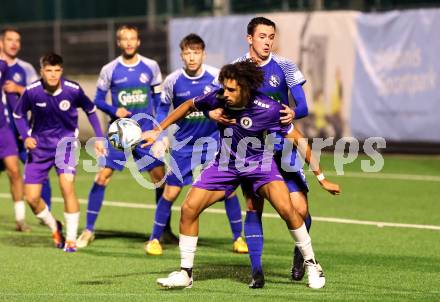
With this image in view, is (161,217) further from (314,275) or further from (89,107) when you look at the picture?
(314,275)

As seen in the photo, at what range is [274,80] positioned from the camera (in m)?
9.55

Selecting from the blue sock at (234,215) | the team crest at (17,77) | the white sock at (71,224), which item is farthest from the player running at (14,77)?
the blue sock at (234,215)

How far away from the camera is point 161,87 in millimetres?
12586

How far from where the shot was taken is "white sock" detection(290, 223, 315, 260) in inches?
360

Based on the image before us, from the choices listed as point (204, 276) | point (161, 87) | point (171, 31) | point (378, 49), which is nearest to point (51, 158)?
point (161, 87)

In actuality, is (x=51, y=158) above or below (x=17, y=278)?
above

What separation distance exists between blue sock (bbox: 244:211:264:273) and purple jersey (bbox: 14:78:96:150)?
3095 millimetres

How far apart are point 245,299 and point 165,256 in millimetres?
2706

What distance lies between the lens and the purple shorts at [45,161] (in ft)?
38.3

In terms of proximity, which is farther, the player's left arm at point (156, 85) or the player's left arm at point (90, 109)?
the player's left arm at point (156, 85)

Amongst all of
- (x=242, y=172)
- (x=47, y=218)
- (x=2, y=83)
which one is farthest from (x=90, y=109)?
(x=242, y=172)

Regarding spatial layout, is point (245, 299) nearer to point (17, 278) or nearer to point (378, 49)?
point (17, 278)

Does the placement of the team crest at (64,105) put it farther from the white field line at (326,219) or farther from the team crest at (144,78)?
the white field line at (326,219)

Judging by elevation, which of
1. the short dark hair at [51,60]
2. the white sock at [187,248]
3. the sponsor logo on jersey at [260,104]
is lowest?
the white sock at [187,248]
